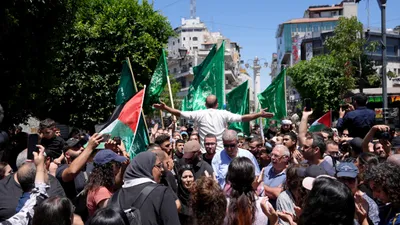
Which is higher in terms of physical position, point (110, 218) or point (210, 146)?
point (110, 218)

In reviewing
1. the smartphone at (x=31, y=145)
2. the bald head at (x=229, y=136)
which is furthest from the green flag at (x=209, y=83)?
the smartphone at (x=31, y=145)

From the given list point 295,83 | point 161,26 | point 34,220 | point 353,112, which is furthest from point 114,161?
point 295,83

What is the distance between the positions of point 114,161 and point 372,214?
7.55 feet

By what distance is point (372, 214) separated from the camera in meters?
3.95

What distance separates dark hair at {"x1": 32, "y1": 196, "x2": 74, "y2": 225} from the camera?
3.44m

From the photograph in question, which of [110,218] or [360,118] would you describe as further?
[360,118]

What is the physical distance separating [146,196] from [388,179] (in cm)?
192

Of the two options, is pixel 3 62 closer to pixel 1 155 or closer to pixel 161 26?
pixel 1 155

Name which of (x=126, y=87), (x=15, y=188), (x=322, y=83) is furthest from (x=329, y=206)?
(x=322, y=83)

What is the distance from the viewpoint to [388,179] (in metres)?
3.76

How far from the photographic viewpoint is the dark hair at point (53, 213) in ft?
Result: 11.3

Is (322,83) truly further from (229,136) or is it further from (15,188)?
(15,188)

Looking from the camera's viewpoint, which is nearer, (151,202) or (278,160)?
(151,202)

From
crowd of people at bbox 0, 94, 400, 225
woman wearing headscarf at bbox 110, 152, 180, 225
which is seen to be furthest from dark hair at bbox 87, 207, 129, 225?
woman wearing headscarf at bbox 110, 152, 180, 225
